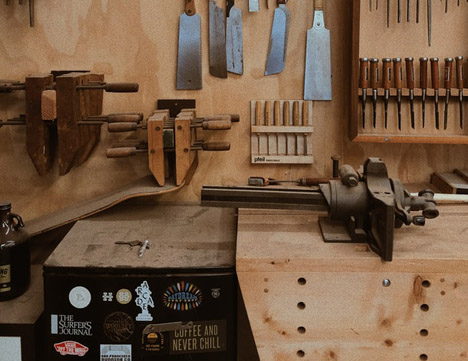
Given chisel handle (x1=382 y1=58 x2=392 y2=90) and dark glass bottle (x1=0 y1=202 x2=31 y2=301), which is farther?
chisel handle (x1=382 y1=58 x2=392 y2=90)

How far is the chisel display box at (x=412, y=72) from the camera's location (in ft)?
7.79

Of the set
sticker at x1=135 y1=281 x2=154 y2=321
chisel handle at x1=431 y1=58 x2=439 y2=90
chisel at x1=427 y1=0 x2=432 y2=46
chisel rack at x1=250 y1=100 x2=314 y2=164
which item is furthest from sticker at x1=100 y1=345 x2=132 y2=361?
chisel at x1=427 y1=0 x2=432 y2=46

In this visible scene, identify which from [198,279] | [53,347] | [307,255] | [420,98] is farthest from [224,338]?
[420,98]

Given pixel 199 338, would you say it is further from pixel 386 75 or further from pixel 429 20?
pixel 429 20

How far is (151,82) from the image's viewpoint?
8.22 feet

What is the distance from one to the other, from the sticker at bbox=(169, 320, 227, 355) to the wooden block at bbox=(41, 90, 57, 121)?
929mm

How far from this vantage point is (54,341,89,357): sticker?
1.85m

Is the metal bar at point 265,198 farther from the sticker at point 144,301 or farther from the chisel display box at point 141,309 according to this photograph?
the sticker at point 144,301

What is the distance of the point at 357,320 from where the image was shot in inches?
69.1

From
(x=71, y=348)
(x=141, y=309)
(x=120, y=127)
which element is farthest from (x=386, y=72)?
(x=71, y=348)

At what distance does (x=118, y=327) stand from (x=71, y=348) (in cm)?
16

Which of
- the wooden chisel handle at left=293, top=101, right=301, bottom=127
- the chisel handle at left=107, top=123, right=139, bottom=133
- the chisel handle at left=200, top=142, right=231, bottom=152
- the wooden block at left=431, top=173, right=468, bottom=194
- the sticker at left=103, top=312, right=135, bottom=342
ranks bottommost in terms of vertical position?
the sticker at left=103, top=312, right=135, bottom=342

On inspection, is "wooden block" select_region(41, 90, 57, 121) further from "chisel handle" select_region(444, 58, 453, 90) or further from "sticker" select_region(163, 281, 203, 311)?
"chisel handle" select_region(444, 58, 453, 90)

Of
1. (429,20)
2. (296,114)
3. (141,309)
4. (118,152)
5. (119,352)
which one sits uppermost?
(429,20)
